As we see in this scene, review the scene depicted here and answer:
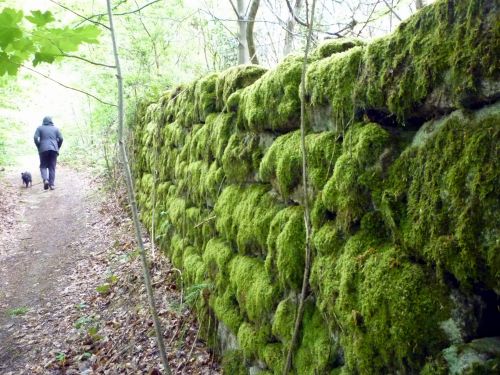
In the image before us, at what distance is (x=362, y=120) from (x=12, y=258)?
873 cm

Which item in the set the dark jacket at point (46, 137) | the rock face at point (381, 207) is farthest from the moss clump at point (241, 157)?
the dark jacket at point (46, 137)

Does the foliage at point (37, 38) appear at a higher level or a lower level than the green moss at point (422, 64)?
higher

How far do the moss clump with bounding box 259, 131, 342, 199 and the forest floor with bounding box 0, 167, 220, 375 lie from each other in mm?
2131

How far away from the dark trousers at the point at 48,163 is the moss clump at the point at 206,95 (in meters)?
10.3

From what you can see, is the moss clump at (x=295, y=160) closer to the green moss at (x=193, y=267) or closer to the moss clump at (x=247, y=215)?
the moss clump at (x=247, y=215)

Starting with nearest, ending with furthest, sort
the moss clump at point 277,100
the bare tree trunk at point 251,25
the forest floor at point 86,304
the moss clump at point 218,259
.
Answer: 1. the moss clump at point 277,100
2. the moss clump at point 218,259
3. the forest floor at point 86,304
4. the bare tree trunk at point 251,25

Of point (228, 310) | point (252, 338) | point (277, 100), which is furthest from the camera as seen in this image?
point (228, 310)

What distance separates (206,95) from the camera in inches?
200

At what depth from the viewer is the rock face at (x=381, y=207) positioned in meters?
1.52

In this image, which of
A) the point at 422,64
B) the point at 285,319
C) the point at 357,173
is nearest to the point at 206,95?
the point at 285,319

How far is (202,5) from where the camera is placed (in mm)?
11734

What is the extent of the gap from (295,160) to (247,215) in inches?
34.2

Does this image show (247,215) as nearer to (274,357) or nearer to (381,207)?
(274,357)

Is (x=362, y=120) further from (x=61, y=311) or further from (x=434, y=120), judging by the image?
(x=61, y=311)
